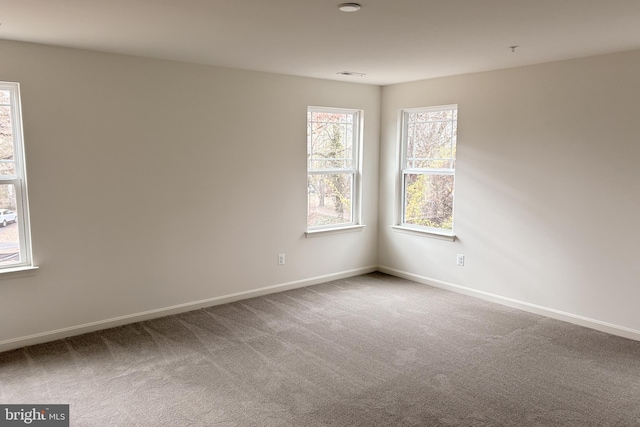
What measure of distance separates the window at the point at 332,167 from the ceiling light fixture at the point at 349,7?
2563mm

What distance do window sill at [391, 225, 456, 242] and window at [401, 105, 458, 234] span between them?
0.22 ft

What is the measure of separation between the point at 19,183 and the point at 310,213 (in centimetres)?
280

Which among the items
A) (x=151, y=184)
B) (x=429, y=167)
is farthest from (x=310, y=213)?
(x=151, y=184)

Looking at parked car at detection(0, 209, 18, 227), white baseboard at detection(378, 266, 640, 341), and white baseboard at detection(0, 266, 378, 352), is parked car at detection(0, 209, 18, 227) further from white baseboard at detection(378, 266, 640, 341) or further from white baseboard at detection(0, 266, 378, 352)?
white baseboard at detection(378, 266, 640, 341)

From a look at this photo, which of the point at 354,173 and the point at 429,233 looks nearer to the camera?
the point at 429,233

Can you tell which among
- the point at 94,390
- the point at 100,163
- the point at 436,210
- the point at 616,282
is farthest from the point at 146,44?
the point at 616,282

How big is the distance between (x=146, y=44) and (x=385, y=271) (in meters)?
3.73

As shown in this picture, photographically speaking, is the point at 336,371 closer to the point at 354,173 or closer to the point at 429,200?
the point at 429,200

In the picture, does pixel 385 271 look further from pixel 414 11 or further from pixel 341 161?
pixel 414 11

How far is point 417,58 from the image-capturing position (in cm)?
394

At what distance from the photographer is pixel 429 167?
5.32 meters

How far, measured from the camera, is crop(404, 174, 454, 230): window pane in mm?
5184

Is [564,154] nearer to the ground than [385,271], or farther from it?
farther from it

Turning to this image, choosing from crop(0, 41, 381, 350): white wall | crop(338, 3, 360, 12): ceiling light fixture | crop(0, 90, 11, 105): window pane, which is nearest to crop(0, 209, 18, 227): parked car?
crop(0, 41, 381, 350): white wall
